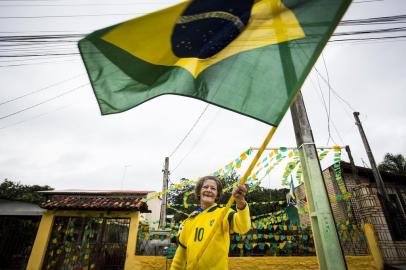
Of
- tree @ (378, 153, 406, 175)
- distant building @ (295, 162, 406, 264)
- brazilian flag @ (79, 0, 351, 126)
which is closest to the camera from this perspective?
brazilian flag @ (79, 0, 351, 126)

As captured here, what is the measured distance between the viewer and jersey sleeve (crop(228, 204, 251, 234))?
1939mm

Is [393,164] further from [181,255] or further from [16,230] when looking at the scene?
[16,230]

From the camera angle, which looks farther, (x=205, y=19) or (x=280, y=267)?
(x=280, y=267)

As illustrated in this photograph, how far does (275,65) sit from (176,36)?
1.01 m

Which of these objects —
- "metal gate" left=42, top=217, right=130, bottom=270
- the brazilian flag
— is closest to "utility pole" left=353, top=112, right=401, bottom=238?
"metal gate" left=42, top=217, right=130, bottom=270

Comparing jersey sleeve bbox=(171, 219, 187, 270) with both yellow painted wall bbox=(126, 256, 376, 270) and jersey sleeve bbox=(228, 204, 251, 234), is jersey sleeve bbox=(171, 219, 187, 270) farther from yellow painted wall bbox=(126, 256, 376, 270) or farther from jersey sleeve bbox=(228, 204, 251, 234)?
yellow painted wall bbox=(126, 256, 376, 270)

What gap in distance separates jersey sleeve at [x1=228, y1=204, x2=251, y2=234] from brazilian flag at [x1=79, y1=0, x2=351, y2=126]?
2.99 ft

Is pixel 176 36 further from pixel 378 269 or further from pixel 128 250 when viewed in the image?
pixel 378 269

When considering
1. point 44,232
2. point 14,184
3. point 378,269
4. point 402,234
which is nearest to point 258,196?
point 402,234

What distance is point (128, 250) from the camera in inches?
322

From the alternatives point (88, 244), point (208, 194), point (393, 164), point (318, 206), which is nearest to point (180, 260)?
point (208, 194)

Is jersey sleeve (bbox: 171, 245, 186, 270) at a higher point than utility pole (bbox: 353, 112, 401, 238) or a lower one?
lower

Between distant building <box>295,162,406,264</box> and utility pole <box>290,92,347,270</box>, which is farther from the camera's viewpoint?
distant building <box>295,162,406,264</box>

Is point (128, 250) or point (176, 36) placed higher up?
point (176, 36)
